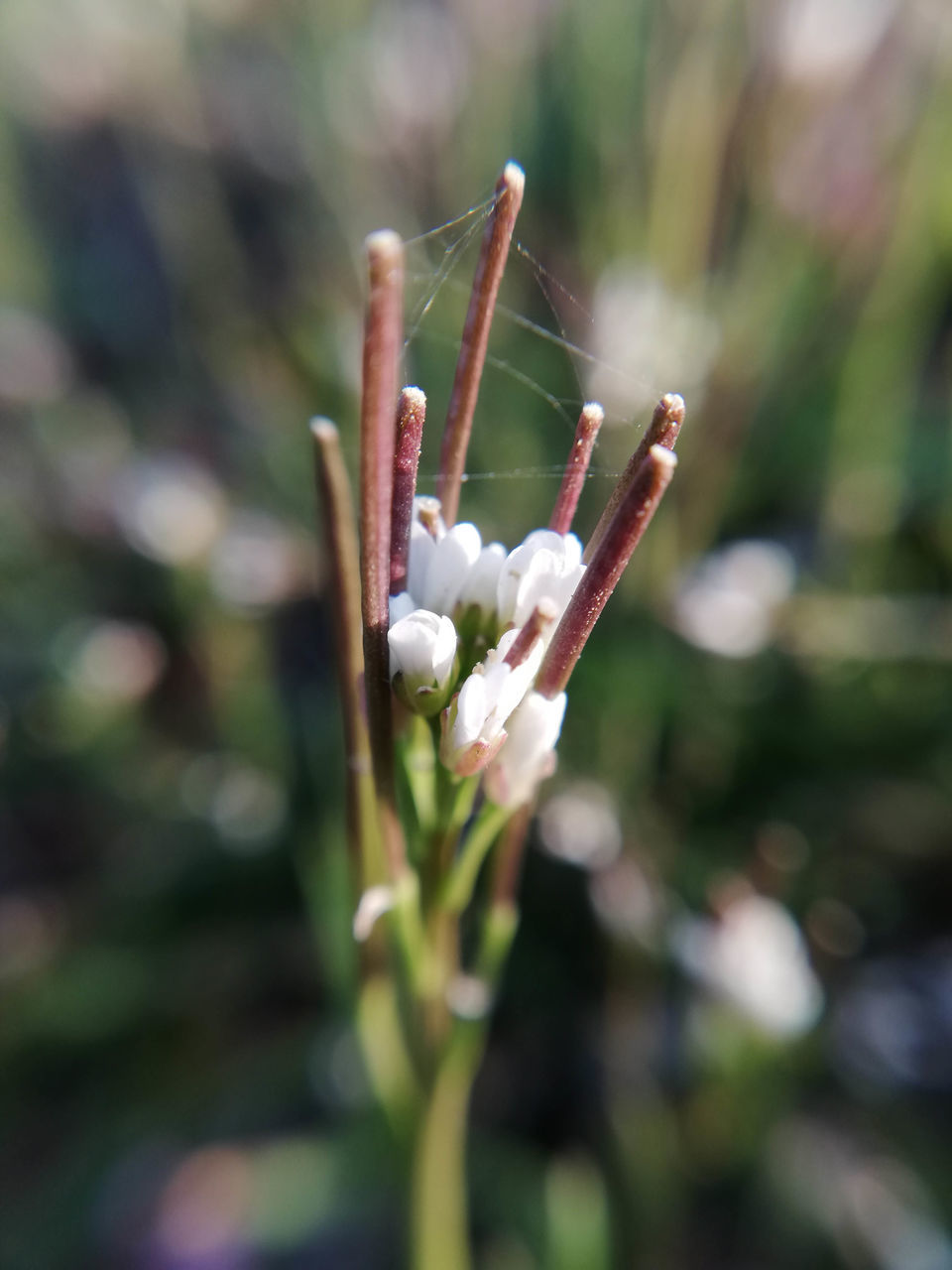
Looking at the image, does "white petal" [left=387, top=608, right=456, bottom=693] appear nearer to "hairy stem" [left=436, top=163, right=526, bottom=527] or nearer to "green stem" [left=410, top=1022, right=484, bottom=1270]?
"hairy stem" [left=436, top=163, right=526, bottom=527]

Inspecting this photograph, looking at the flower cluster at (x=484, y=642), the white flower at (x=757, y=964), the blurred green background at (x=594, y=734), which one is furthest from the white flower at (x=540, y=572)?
the white flower at (x=757, y=964)

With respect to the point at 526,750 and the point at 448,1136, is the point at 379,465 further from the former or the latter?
the point at 448,1136

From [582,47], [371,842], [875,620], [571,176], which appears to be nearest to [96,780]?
[371,842]

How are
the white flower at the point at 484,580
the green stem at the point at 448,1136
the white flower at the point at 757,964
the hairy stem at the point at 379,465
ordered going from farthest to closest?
the white flower at the point at 757,964 → the green stem at the point at 448,1136 → the white flower at the point at 484,580 → the hairy stem at the point at 379,465

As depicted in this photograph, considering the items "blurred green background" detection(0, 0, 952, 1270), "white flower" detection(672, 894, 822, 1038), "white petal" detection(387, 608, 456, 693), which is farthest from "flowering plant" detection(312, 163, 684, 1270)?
"white flower" detection(672, 894, 822, 1038)

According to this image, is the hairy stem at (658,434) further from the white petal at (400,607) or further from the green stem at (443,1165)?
the green stem at (443,1165)

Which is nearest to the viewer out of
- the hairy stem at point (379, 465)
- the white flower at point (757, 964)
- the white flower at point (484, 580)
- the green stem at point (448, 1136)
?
the hairy stem at point (379, 465)

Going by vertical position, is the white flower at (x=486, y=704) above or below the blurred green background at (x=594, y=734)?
above
